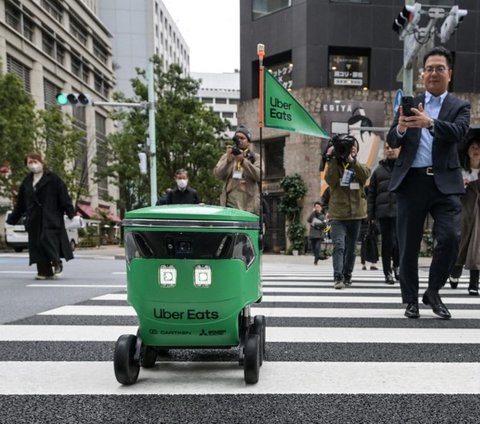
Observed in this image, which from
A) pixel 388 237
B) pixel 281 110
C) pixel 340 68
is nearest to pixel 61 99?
pixel 388 237

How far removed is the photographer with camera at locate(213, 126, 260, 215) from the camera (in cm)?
408

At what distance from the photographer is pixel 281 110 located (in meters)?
3.48

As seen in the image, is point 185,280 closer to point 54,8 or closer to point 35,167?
point 35,167

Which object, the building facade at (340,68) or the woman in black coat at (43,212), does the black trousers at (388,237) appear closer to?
the woman in black coat at (43,212)

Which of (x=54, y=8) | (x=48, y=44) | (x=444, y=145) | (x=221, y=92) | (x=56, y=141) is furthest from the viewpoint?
(x=221, y=92)

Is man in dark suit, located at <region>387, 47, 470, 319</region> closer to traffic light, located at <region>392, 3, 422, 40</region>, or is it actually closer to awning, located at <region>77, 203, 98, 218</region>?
traffic light, located at <region>392, 3, 422, 40</region>

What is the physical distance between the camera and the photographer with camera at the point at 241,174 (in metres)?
4.08

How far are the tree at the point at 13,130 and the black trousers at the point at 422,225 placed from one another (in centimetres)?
2066

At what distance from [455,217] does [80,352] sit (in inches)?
109

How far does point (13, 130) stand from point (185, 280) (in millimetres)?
21880

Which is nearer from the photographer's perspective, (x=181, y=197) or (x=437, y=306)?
(x=437, y=306)

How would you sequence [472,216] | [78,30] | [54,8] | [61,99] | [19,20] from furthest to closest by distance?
[78,30] < [54,8] < [19,20] < [61,99] < [472,216]

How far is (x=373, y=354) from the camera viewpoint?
101 inches

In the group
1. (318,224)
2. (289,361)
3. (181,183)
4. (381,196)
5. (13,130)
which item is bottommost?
(318,224)
